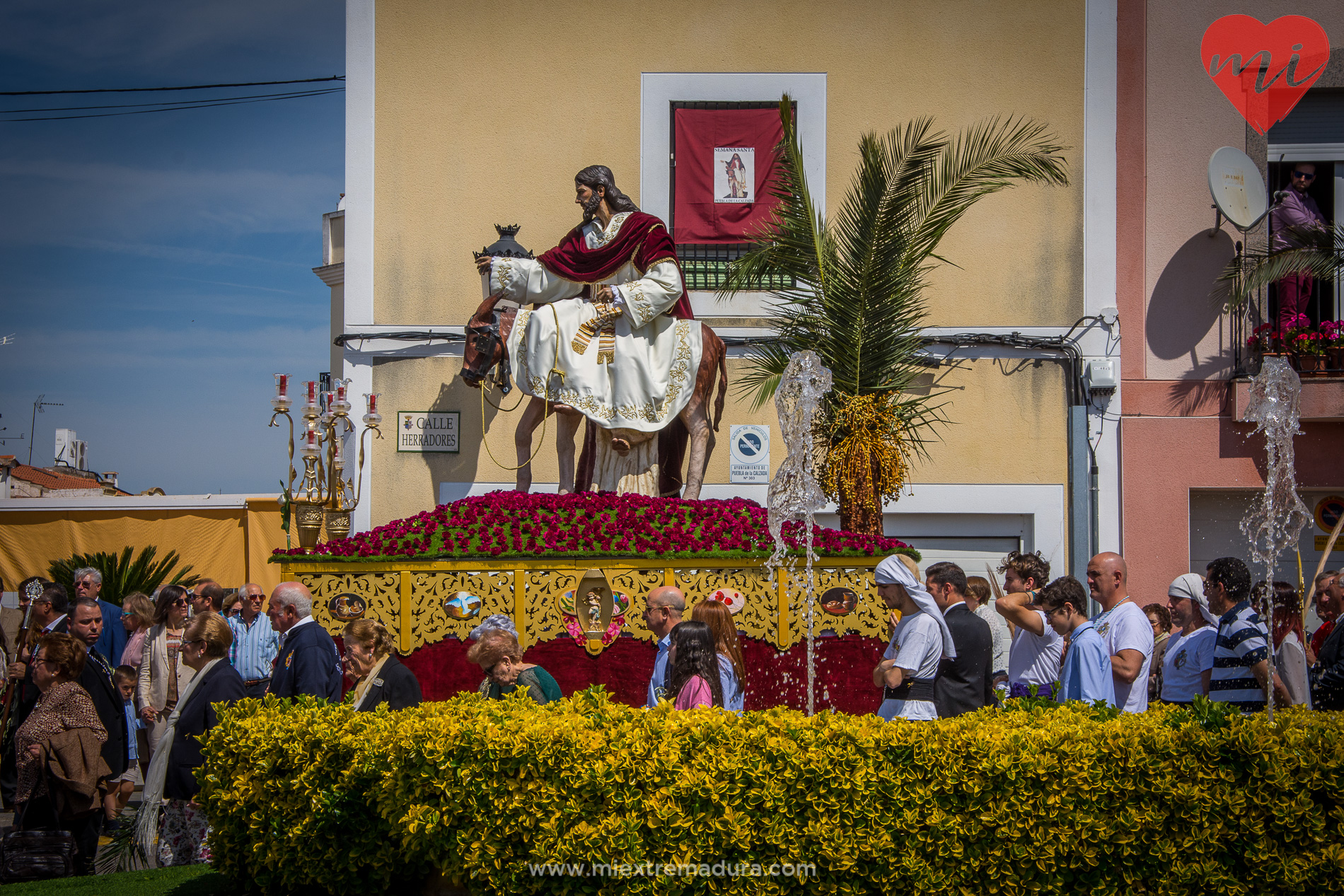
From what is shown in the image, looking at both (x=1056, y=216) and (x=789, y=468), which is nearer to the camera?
(x=789, y=468)

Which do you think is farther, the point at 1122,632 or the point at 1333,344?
the point at 1333,344

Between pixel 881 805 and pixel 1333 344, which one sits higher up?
pixel 1333 344

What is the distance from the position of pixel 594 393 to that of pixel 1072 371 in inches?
254

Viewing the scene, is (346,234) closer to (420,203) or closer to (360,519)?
(420,203)

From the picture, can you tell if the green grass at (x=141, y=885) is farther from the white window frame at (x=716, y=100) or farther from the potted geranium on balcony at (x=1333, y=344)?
the potted geranium on balcony at (x=1333, y=344)

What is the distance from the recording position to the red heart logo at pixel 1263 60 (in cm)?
1378

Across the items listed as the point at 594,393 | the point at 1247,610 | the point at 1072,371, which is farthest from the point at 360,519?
the point at 1247,610

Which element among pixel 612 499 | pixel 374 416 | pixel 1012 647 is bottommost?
pixel 1012 647

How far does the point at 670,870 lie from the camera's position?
4.76 meters

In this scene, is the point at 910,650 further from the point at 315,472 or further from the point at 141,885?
the point at 315,472

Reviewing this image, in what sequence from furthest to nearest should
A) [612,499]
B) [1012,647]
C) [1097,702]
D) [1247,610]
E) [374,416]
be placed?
1. [374,416]
2. [612,499]
3. [1012,647]
4. [1247,610]
5. [1097,702]

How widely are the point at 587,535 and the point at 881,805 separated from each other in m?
4.44

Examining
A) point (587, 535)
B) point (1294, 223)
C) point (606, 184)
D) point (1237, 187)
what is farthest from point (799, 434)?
point (1294, 223)

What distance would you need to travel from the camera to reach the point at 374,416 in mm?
10227
